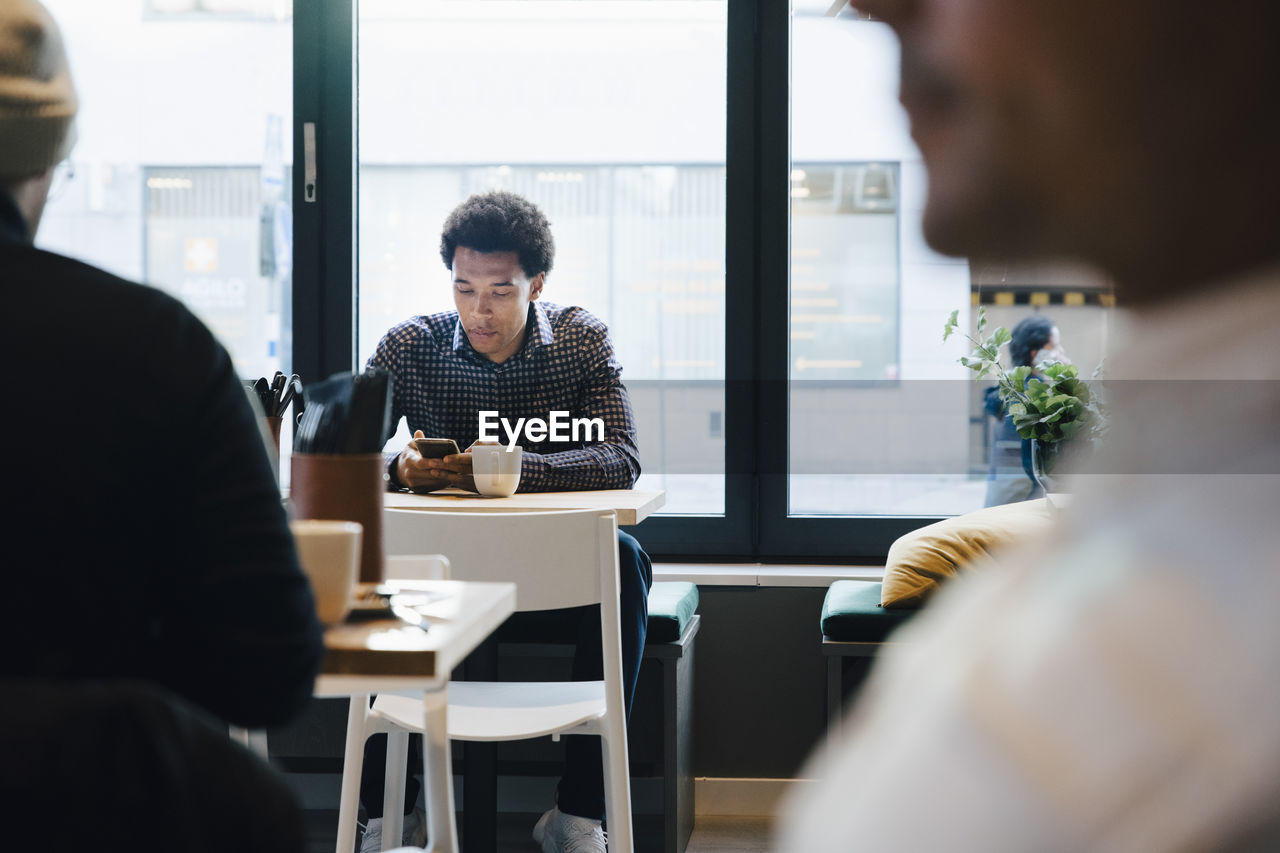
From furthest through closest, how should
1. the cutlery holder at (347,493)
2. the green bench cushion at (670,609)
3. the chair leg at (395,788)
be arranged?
the green bench cushion at (670,609) < the chair leg at (395,788) < the cutlery holder at (347,493)

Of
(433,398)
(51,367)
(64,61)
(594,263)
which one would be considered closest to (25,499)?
(51,367)

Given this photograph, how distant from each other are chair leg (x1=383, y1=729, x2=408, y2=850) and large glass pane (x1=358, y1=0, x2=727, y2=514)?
1.45 metres

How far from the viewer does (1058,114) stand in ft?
1.08

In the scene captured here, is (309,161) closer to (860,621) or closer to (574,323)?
(574,323)

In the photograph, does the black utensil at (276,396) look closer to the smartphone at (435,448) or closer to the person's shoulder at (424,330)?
the smartphone at (435,448)

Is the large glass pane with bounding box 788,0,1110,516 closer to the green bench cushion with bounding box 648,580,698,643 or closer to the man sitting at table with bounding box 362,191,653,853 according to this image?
the green bench cushion with bounding box 648,580,698,643

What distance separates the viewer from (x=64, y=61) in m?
1.02

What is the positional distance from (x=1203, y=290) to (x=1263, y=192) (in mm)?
29

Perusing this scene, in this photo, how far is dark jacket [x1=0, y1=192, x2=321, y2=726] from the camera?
0.81 m

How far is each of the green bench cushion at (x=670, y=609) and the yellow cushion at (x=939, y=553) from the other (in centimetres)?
49

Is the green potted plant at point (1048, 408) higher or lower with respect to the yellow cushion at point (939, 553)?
higher

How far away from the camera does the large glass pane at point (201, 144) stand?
3.67 m

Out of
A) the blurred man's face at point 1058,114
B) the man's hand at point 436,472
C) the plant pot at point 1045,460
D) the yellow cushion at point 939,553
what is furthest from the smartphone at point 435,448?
the blurred man's face at point 1058,114

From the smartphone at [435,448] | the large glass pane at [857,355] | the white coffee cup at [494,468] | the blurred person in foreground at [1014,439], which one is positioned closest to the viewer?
the white coffee cup at [494,468]
